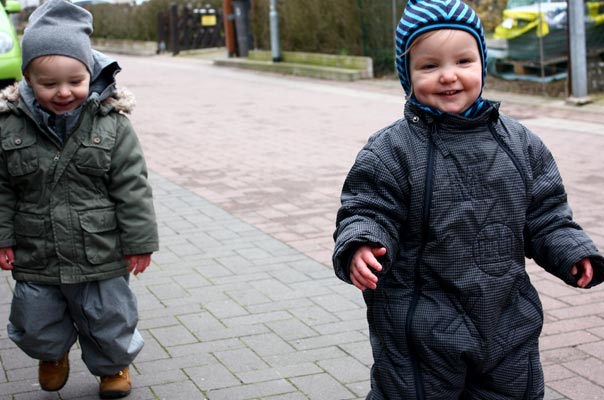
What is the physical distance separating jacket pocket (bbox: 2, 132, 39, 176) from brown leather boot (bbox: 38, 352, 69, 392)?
74 cm

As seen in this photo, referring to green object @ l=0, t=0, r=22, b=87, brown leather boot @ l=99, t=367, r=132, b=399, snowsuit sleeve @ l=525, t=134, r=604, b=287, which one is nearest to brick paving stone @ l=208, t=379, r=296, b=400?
brown leather boot @ l=99, t=367, r=132, b=399

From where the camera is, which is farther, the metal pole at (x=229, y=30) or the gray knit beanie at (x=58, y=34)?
the metal pole at (x=229, y=30)

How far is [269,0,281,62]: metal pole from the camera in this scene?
20.4m

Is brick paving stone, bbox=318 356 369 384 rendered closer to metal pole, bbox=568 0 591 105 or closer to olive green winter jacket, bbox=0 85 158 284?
olive green winter jacket, bbox=0 85 158 284

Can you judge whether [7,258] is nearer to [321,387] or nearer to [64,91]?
[64,91]

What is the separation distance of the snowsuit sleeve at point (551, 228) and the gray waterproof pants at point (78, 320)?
1.63 metres

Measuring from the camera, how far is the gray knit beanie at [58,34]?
3.65 m

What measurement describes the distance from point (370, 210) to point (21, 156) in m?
1.54

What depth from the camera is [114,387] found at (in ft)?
13.0

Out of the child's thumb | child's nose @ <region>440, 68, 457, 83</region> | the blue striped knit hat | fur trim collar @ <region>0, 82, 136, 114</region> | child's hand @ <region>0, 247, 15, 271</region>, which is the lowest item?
child's hand @ <region>0, 247, 15, 271</region>

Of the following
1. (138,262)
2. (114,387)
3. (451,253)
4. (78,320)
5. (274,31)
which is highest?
(274,31)

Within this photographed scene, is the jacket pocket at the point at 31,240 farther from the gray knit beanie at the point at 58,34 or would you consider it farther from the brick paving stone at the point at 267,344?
the brick paving stone at the point at 267,344

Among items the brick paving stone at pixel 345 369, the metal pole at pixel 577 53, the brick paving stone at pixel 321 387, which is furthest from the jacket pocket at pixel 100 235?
the metal pole at pixel 577 53

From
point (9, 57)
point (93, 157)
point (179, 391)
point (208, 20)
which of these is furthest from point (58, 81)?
point (208, 20)
